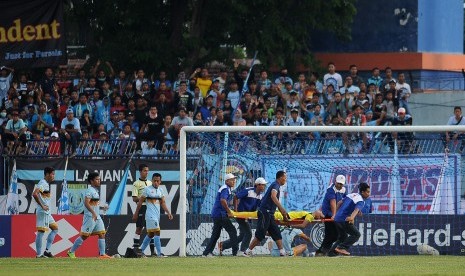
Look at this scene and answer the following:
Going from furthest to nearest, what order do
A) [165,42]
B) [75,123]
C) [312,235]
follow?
1. [165,42]
2. [75,123]
3. [312,235]

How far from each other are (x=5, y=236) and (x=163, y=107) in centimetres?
559

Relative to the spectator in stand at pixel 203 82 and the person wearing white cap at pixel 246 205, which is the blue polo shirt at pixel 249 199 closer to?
the person wearing white cap at pixel 246 205

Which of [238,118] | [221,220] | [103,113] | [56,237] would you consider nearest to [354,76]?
[238,118]

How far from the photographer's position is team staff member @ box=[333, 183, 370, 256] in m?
25.8

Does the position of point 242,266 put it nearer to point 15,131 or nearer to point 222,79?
point 15,131

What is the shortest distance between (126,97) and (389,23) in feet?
30.1

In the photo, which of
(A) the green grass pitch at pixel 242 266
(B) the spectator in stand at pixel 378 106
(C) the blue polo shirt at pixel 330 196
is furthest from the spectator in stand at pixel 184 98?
(A) the green grass pitch at pixel 242 266

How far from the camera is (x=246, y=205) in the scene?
26.8 meters

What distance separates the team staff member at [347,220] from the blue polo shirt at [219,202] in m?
2.21

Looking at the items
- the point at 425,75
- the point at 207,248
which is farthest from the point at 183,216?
the point at 425,75

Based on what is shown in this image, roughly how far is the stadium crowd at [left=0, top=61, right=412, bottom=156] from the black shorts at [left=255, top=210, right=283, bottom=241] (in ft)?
9.38

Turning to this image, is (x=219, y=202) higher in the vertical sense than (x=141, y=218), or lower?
higher

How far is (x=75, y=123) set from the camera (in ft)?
99.4

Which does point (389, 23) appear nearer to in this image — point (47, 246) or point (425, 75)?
point (425, 75)
